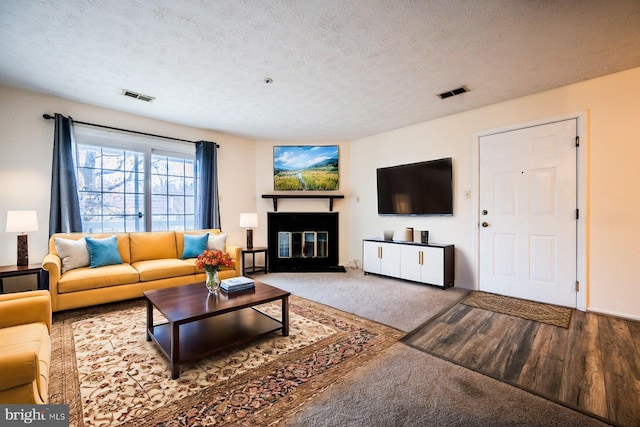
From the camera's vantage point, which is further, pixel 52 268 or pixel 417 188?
pixel 417 188

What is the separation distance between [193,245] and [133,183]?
1.35 metres

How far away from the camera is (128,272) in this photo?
3131 mm

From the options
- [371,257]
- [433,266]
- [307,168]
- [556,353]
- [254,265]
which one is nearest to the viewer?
[556,353]

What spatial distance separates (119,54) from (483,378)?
12.7 ft

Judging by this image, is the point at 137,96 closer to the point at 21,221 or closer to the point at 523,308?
the point at 21,221

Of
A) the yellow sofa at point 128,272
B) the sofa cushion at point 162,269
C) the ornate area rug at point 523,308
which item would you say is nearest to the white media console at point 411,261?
the ornate area rug at point 523,308

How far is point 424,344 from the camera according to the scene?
2.21 m

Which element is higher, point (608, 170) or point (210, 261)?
point (608, 170)

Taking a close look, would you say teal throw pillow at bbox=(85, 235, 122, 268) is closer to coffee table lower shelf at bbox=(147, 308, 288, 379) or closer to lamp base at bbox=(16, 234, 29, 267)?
lamp base at bbox=(16, 234, 29, 267)

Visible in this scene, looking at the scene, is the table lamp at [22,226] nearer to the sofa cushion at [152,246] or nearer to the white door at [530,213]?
the sofa cushion at [152,246]

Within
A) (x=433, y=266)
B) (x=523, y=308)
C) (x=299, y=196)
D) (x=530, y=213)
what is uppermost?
(x=299, y=196)

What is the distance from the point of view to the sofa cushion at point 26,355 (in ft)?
3.83

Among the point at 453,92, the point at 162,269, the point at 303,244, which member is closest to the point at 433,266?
the point at 453,92

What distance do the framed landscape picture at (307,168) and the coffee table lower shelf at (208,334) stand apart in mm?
3156
